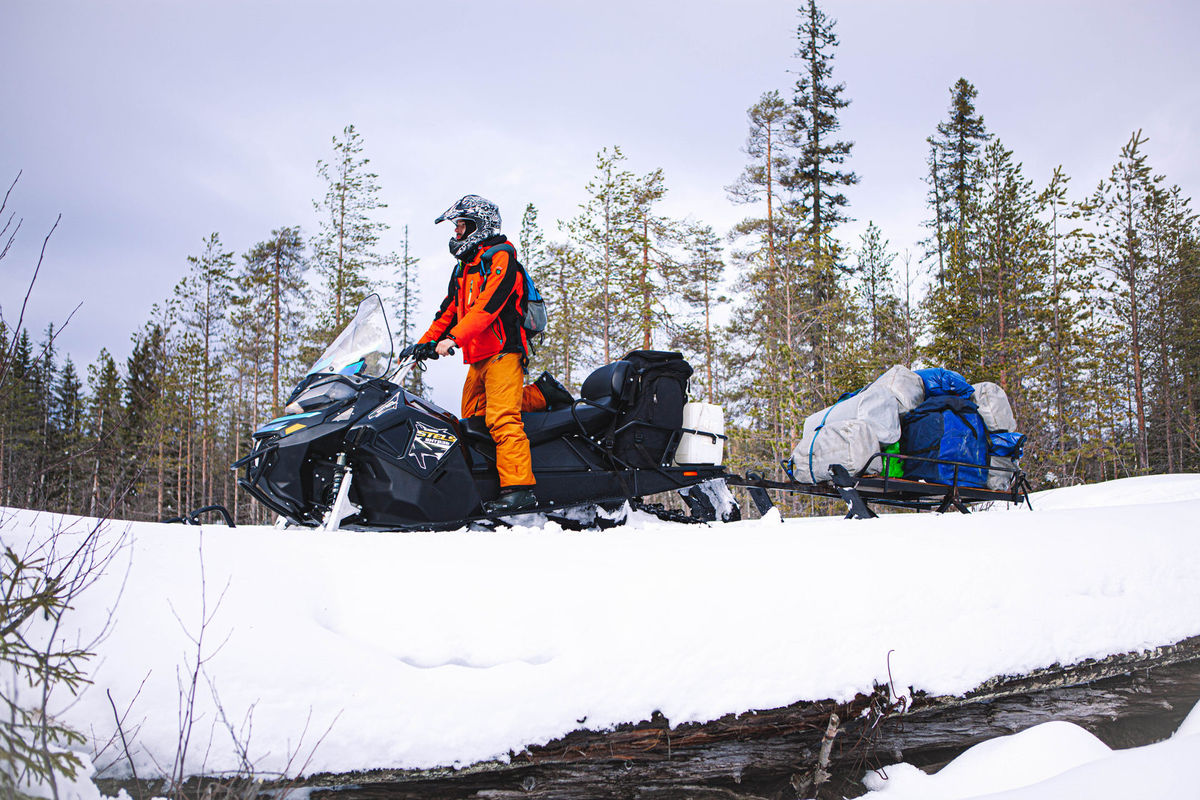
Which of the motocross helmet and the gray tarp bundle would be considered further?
the gray tarp bundle

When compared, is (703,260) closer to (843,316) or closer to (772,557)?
(843,316)

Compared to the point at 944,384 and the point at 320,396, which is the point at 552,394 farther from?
the point at 944,384

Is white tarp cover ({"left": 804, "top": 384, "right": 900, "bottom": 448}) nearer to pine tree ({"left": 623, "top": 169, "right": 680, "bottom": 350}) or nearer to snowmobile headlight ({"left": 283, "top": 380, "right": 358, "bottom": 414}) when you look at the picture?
snowmobile headlight ({"left": 283, "top": 380, "right": 358, "bottom": 414})

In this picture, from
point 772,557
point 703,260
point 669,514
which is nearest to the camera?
point 772,557

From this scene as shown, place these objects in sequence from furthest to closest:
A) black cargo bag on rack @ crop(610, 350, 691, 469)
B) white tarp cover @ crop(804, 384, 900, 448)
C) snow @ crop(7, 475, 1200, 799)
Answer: white tarp cover @ crop(804, 384, 900, 448), black cargo bag on rack @ crop(610, 350, 691, 469), snow @ crop(7, 475, 1200, 799)

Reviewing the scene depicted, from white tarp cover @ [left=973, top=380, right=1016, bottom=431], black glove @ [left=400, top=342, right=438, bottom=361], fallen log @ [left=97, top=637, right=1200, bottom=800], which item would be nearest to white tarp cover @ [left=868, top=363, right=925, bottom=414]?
white tarp cover @ [left=973, top=380, right=1016, bottom=431]

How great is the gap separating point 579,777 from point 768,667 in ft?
2.14

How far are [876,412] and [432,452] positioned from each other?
10.4ft

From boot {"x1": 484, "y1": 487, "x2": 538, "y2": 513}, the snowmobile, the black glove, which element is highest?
the black glove

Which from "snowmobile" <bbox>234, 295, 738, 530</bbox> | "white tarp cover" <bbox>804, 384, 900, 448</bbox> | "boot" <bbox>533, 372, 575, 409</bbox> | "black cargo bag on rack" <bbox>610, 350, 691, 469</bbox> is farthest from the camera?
"white tarp cover" <bbox>804, 384, 900, 448</bbox>

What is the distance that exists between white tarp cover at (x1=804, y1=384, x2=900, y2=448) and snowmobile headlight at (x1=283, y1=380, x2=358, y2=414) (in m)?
3.35

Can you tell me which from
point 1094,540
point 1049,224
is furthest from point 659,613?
point 1049,224

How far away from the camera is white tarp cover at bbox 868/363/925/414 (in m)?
4.89

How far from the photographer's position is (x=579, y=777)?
183cm
